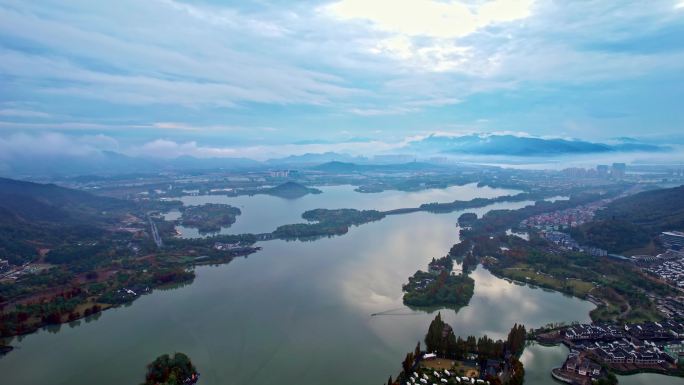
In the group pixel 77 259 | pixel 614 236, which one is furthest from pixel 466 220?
pixel 77 259

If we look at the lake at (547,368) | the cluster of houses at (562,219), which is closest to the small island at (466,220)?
the cluster of houses at (562,219)

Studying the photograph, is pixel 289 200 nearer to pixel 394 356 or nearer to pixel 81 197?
pixel 81 197

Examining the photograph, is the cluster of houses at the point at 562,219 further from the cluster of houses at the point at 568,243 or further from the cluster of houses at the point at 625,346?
A: the cluster of houses at the point at 625,346

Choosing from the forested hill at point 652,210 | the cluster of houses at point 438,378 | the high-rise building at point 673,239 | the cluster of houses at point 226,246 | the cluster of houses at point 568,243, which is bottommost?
the cluster of houses at point 438,378

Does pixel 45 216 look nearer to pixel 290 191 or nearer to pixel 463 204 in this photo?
pixel 290 191

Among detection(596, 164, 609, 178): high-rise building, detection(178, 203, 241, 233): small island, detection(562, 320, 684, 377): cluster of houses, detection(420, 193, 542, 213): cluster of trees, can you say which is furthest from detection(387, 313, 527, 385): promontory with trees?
detection(596, 164, 609, 178): high-rise building

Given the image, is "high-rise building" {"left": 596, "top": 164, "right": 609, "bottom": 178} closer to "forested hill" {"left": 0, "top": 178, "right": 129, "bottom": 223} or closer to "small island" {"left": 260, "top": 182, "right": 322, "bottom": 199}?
"small island" {"left": 260, "top": 182, "right": 322, "bottom": 199}
